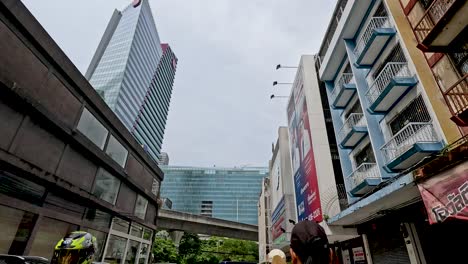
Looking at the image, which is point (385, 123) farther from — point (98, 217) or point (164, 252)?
point (164, 252)

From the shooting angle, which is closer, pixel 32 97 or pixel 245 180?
pixel 32 97

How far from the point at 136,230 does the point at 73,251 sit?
41.0ft

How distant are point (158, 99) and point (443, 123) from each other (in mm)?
129897

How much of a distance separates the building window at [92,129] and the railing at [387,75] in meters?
12.6

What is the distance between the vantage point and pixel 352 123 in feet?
47.9

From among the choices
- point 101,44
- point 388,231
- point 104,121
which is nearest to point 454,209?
point 388,231

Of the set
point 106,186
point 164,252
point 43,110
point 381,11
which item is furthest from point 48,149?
point 164,252

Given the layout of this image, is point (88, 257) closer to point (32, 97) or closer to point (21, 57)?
point (32, 97)

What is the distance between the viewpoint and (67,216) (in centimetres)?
779

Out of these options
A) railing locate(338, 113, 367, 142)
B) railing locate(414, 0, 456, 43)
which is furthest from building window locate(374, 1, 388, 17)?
railing locate(338, 113, 367, 142)

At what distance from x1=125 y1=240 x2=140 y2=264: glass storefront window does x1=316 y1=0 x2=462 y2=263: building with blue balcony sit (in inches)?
413

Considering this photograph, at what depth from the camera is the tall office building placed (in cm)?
9438

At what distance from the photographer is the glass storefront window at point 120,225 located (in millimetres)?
11161

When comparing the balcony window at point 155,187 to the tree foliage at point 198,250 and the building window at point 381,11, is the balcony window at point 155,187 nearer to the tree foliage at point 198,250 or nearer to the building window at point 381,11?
the tree foliage at point 198,250
